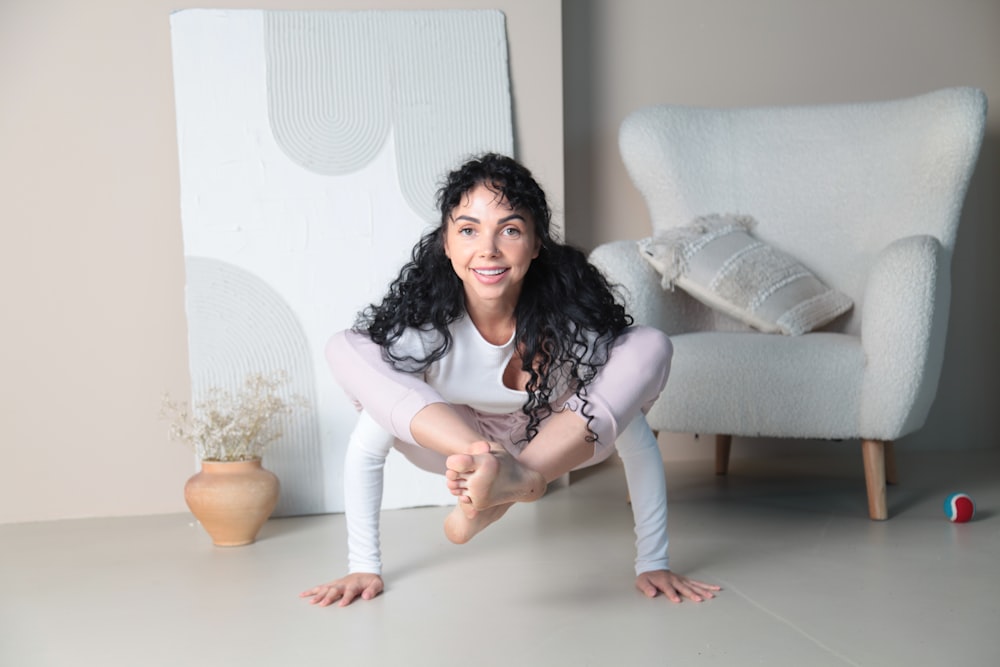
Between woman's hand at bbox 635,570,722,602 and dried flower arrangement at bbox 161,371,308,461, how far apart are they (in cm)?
103

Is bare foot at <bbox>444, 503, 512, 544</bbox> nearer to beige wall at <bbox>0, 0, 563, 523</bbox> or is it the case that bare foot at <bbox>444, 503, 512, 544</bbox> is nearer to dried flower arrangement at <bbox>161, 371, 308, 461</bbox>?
dried flower arrangement at <bbox>161, 371, 308, 461</bbox>

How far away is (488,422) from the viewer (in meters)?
1.88

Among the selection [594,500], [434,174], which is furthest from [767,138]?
[594,500]

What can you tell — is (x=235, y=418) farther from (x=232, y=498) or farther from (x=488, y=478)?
(x=488, y=478)

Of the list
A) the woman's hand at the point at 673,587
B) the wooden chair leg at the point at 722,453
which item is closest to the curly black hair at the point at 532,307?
the woman's hand at the point at 673,587

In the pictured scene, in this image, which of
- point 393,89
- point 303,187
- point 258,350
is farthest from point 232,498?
point 393,89

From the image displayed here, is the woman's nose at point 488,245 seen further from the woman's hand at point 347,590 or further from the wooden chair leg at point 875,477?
the wooden chair leg at point 875,477

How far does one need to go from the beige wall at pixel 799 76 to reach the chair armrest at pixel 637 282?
2.00 ft

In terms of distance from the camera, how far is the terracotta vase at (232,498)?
7.61ft

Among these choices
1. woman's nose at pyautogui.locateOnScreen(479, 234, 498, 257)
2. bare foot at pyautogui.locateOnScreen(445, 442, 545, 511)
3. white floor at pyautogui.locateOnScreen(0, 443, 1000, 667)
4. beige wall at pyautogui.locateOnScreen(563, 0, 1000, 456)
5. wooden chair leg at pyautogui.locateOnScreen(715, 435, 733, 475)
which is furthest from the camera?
beige wall at pyautogui.locateOnScreen(563, 0, 1000, 456)

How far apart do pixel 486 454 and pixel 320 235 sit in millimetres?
1393

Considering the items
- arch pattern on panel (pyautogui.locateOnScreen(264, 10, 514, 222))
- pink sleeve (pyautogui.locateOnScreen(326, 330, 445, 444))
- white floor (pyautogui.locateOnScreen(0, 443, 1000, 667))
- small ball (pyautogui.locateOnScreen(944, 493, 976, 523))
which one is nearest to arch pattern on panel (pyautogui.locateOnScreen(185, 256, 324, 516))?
white floor (pyautogui.locateOnScreen(0, 443, 1000, 667))

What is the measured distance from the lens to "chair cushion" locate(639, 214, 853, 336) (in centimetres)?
256

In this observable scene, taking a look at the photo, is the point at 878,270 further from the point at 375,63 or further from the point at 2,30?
the point at 2,30
